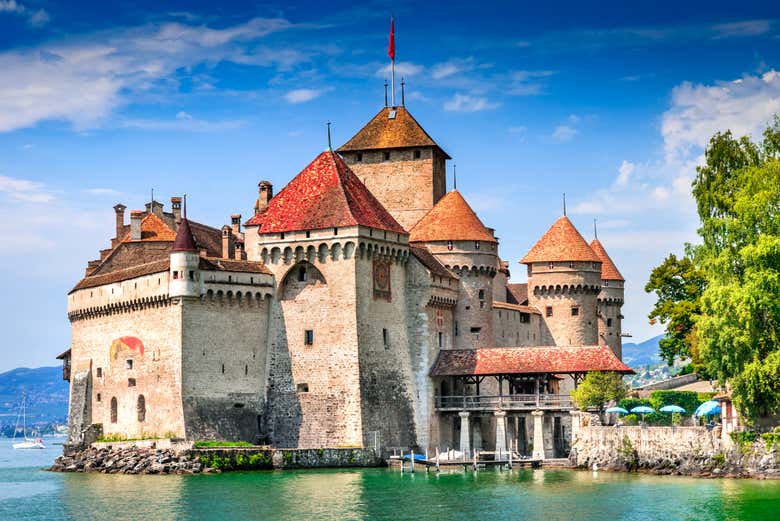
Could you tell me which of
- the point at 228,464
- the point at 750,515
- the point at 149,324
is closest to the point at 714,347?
the point at 750,515

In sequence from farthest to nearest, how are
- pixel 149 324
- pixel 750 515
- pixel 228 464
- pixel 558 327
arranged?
pixel 558 327 → pixel 149 324 → pixel 228 464 → pixel 750 515

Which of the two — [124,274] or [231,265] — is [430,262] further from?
[124,274]

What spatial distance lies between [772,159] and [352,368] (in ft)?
72.8

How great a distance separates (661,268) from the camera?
256 ft

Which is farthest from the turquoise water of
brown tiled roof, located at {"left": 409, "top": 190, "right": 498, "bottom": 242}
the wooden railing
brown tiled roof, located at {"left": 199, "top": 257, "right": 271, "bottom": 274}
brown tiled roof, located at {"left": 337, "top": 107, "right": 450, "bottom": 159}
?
brown tiled roof, located at {"left": 337, "top": 107, "right": 450, "bottom": 159}

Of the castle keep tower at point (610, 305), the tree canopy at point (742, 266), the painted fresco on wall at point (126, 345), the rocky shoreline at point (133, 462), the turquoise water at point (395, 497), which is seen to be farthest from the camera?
the castle keep tower at point (610, 305)

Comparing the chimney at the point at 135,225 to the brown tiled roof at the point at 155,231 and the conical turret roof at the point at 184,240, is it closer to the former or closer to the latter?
the brown tiled roof at the point at 155,231

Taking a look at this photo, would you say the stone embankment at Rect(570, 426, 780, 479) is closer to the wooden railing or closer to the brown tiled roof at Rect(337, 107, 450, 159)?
the wooden railing

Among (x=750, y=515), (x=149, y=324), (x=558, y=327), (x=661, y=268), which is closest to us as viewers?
(x=750, y=515)

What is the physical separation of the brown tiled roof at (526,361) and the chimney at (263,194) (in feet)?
41.5

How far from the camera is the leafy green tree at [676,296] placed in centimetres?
7569

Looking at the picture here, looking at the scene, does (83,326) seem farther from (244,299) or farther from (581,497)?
(581,497)

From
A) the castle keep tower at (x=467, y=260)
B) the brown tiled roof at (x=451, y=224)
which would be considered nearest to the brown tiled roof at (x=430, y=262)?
the castle keep tower at (x=467, y=260)

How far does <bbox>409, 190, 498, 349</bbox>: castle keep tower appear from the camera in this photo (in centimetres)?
7500
